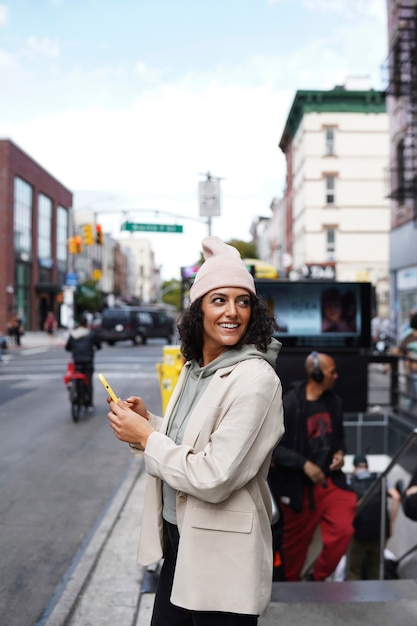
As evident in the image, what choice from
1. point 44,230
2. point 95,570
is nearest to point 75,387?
point 95,570

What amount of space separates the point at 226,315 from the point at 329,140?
4091cm

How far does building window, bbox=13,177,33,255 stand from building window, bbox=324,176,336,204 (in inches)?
845

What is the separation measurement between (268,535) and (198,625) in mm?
378

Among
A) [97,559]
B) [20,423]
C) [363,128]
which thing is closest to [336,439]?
[97,559]

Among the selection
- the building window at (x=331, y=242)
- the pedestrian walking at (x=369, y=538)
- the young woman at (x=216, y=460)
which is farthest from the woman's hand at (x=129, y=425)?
the building window at (x=331, y=242)

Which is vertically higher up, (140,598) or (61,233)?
(61,233)

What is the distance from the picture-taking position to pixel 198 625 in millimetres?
2314

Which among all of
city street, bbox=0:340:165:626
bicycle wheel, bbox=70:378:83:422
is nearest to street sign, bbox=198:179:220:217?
city street, bbox=0:340:165:626

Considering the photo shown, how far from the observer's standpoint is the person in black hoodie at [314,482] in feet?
16.3

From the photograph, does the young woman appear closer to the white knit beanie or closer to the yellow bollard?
the white knit beanie

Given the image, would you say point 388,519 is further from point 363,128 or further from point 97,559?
point 363,128

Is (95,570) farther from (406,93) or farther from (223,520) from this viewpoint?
(406,93)

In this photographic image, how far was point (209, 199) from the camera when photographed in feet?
46.8

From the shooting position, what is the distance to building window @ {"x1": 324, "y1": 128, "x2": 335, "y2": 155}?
135ft
